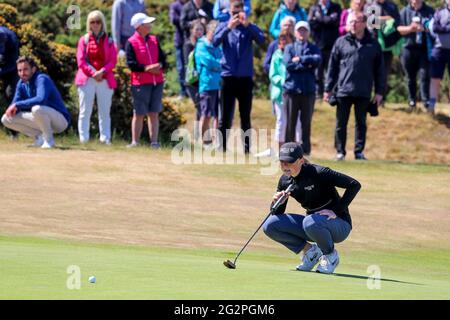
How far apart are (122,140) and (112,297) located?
14.6m

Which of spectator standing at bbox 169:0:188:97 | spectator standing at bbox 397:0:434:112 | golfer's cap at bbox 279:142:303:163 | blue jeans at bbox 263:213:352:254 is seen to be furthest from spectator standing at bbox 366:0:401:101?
golfer's cap at bbox 279:142:303:163

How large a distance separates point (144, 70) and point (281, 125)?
2581 millimetres

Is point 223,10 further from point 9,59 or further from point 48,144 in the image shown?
point 48,144

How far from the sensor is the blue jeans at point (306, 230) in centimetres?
1227

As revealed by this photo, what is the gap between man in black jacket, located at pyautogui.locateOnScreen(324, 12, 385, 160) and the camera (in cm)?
2191

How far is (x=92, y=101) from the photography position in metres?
22.4

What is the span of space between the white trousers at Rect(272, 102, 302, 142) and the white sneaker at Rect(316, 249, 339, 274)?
1006cm

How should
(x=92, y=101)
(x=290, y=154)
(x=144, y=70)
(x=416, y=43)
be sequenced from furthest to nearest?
(x=416, y=43) < (x=92, y=101) < (x=144, y=70) < (x=290, y=154)

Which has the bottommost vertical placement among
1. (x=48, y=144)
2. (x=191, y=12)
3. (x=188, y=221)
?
(x=188, y=221)

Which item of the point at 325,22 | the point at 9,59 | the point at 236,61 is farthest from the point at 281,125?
the point at 9,59

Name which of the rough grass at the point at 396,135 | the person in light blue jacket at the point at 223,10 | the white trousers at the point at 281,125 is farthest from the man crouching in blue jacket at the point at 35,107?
the rough grass at the point at 396,135

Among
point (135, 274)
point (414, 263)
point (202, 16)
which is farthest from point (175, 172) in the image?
point (135, 274)

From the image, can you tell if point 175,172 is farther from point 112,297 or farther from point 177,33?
point 112,297
